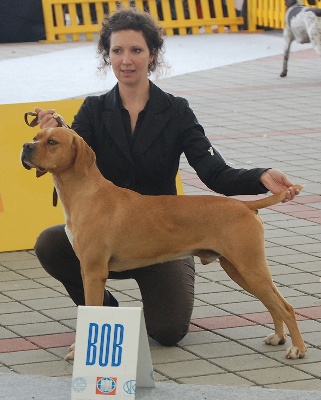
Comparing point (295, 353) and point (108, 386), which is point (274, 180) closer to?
point (295, 353)

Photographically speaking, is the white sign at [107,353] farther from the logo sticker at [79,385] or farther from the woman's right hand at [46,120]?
the woman's right hand at [46,120]

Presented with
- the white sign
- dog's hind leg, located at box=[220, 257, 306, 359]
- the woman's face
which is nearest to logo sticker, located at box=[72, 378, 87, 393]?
the white sign

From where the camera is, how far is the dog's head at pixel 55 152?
4691mm

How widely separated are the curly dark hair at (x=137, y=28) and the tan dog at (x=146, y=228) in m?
0.93

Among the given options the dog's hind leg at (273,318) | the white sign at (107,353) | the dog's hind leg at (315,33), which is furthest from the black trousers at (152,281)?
the dog's hind leg at (315,33)

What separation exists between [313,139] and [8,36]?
34.8 ft

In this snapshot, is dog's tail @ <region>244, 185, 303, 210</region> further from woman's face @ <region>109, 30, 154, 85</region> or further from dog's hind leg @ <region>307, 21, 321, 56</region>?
dog's hind leg @ <region>307, 21, 321, 56</region>

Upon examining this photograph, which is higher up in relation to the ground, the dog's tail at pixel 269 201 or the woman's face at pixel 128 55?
the woman's face at pixel 128 55

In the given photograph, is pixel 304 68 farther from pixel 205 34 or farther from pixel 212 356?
pixel 212 356

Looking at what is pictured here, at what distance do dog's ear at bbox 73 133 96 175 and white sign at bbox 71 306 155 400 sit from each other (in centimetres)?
81

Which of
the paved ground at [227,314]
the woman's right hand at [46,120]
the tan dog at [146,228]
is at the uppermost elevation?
the woman's right hand at [46,120]

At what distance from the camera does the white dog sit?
14875 millimetres

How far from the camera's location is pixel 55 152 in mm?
4750

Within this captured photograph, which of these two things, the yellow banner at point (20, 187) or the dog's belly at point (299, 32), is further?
the dog's belly at point (299, 32)
